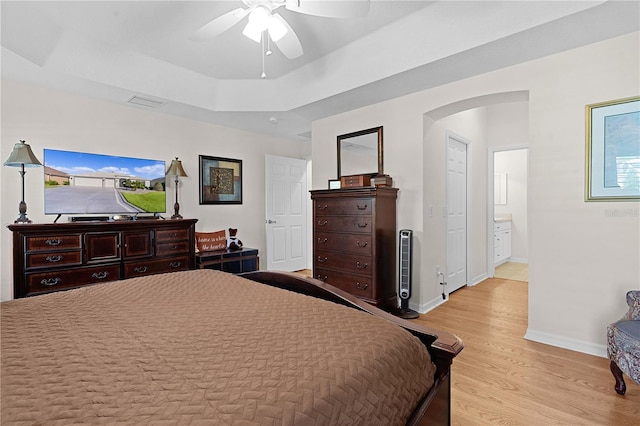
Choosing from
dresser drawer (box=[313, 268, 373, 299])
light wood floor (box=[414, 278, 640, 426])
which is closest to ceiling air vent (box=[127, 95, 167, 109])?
dresser drawer (box=[313, 268, 373, 299])

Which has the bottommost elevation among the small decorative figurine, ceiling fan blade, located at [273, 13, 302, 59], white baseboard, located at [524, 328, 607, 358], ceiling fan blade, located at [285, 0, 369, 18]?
white baseboard, located at [524, 328, 607, 358]

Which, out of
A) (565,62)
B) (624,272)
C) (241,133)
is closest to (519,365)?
(624,272)

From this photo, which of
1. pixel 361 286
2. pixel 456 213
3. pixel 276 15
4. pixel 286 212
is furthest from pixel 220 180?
pixel 456 213

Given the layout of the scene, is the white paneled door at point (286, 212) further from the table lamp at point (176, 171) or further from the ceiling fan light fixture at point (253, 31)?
the ceiling fan light fixture at point (253, 31)

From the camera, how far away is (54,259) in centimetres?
277

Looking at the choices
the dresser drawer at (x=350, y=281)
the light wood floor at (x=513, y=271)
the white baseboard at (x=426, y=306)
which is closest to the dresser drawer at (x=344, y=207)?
the dresser drawer at (x=350, y=281)

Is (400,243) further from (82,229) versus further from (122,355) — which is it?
(82,229)

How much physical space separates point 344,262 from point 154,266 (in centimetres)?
208

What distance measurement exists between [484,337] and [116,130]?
4.45 metres

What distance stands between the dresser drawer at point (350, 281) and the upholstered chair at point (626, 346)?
5.83 ft

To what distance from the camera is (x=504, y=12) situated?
225 centimetres

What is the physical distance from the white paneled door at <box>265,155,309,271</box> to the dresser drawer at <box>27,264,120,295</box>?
2.24m

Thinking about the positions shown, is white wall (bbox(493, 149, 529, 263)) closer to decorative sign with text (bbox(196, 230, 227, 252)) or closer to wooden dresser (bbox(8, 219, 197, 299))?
decorative sign with text (bbox(196, 230, 227, 252))

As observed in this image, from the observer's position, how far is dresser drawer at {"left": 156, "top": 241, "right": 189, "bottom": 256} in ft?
11.2
